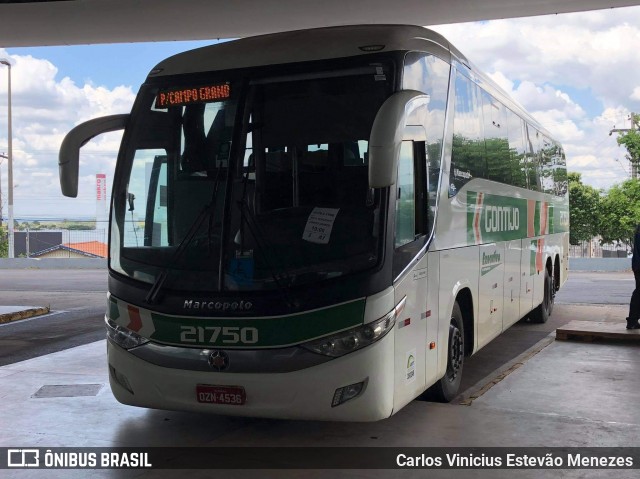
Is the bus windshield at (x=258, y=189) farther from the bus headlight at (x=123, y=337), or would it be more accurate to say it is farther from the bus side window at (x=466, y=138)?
the bus side window at (x=466, y=138)

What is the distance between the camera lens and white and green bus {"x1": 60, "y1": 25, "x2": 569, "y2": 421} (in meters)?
5.41

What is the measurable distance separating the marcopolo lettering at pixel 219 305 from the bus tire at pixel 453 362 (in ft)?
8.13

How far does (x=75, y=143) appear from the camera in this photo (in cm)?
637

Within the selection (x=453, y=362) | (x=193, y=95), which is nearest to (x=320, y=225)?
(x=193, y=95)

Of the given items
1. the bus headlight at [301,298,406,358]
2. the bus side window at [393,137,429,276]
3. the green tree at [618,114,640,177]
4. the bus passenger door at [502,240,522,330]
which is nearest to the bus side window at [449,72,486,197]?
the bus side window at [393,137,429,276]

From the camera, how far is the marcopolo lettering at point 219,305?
550 cm

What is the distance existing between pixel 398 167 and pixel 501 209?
13.2ft

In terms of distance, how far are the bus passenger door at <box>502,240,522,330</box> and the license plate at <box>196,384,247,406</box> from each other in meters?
5.10

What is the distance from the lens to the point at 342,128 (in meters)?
5.83

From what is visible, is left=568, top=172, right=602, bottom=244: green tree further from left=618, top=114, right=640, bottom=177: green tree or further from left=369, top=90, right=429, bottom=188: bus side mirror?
left=369, top=90, right=429, bottom=188: bus side mirror

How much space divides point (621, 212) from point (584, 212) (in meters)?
2.72

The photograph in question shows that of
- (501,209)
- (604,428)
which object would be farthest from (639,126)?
(604,428)

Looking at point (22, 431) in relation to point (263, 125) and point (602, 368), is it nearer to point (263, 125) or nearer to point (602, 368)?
point (263, 125)

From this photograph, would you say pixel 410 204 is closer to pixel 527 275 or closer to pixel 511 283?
pixel 511 283
